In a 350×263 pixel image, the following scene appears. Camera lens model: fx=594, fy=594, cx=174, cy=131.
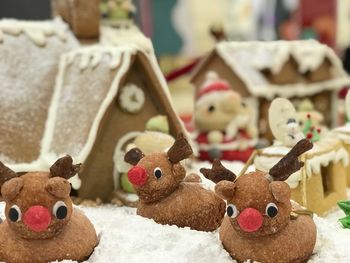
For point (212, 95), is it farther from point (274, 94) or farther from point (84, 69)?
point (84, 69)

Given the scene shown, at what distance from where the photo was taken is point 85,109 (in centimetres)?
328

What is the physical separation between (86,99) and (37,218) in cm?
147

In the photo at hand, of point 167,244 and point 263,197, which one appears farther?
point 167,244

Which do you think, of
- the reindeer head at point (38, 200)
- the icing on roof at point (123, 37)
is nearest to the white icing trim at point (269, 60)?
the icing on roof at point (123, 37)

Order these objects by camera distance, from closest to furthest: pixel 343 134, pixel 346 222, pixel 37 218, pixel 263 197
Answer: pixel 37 218 < pixel 263 197 < pixel 346 222 < pixel 343 134

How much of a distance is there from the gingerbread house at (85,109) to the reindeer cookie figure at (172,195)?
0.67 meters

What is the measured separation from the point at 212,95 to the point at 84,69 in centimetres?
113

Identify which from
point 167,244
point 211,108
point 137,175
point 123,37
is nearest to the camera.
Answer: point 167,244

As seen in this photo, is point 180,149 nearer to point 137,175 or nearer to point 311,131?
point 137,175

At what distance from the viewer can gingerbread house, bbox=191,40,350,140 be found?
4840mm

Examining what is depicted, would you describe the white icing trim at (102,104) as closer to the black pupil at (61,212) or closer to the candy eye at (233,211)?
the black pupil at (61,212)

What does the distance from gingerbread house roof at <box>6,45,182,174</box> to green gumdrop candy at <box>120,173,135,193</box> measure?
0.91ft

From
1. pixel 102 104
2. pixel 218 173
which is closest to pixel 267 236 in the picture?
pixel 218 173

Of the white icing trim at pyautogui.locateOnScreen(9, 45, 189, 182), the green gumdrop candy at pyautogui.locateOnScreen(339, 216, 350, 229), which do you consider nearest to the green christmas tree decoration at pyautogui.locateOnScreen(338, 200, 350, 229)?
the green gumdrop candy at pyautogui.locateOnScreen(339, 216, 350, 229)
